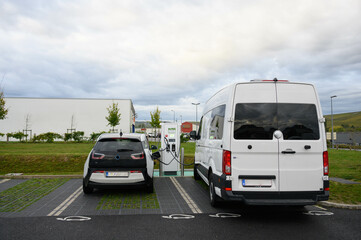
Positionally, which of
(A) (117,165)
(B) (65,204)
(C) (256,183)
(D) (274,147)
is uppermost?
(D) (274,147)

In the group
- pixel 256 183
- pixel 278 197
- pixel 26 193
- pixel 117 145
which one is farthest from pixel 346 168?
pixel 26 193

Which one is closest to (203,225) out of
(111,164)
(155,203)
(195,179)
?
(155,203)

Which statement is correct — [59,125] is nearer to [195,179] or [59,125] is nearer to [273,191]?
[195,179]

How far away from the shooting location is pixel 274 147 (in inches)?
199

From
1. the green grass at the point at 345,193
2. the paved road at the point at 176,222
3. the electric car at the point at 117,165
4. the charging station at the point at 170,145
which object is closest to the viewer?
the paved road at the point at 176,222

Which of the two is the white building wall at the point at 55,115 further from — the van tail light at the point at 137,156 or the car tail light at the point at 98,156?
the van tail light at the point at 137,156

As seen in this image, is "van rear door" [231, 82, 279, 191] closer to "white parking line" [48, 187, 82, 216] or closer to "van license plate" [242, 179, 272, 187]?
"van license plate" [242, 179, 272, 187]


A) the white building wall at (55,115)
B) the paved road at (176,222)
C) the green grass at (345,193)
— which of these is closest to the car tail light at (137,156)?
the paved road at (176,222)

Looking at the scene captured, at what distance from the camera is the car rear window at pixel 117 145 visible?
7012mm

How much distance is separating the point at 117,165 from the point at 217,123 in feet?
8.56

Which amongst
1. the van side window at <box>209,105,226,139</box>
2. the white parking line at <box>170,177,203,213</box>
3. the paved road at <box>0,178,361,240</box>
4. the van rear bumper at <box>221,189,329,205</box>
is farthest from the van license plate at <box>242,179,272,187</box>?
the white parking line at <box>170,177,203,213</box>

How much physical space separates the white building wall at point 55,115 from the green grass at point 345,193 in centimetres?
4064

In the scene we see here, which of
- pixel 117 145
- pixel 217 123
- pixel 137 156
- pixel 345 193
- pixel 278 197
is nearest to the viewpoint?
pixel 278 197

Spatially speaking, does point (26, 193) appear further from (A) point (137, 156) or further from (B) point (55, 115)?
(B) point (55, 115)
